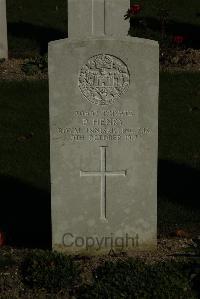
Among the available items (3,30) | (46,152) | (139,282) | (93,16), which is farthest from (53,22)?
(139,282)

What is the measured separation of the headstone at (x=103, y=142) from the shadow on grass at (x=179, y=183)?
157cm

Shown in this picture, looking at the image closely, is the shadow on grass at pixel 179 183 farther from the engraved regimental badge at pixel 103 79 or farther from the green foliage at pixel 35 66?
the green foliage at pixel 35 66

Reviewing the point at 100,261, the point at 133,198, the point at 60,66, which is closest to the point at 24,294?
the point at 100,261

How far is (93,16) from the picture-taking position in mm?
14141

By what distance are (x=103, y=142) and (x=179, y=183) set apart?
2.51 meters

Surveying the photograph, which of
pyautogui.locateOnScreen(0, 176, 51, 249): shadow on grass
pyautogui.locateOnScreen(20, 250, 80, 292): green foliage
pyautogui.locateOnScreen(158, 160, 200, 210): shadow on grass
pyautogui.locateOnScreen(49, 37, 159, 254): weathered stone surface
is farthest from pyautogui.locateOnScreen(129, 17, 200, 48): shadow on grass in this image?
pyautogui.locateOnScreen(20, 250, 80, 292): green foliage

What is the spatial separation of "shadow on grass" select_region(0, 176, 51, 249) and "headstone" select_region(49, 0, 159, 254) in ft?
2.09

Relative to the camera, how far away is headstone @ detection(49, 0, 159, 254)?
734 cm

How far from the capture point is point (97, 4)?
14109 mm

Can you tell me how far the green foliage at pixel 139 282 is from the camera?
6578 millimetres

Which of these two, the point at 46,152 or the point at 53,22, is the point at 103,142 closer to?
the point at 46,152

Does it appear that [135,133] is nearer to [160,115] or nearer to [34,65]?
[160,115]

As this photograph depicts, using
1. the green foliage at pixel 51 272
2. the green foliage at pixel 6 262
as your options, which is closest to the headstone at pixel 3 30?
the green foliage at pixel 6 262

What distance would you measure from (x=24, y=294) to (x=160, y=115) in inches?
223
